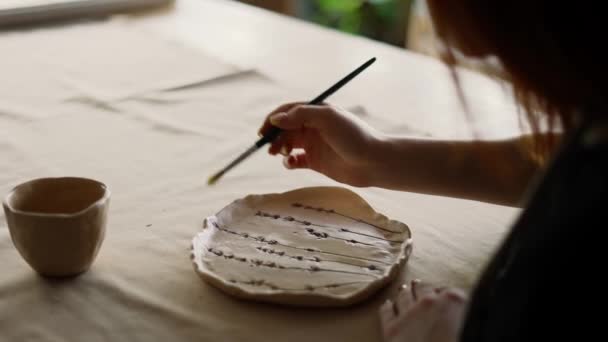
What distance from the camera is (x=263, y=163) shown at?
0.89 meters

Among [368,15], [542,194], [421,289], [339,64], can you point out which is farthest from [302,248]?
[368,15]

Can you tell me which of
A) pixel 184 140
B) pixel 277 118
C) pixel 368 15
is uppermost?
pixel 277 118

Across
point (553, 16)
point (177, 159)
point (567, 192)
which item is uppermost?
point (553, 16)

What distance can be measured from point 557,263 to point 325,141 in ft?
1.23

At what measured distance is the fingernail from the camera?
75 centimetres

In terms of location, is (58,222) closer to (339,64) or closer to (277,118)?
(277,118)

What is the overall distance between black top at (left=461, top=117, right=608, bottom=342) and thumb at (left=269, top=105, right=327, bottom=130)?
0.97 ft

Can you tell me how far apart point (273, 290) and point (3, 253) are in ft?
0.85

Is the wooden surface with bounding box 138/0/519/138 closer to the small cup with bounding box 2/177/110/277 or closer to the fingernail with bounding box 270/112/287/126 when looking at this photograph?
the fingernail with bounding box 270/112/287/126

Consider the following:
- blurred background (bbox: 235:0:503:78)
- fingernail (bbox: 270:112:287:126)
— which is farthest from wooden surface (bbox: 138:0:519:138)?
blurred background (bbox: 235:0:503:78)

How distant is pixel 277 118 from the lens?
0.76 m

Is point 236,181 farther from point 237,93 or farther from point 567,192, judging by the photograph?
point 567,192

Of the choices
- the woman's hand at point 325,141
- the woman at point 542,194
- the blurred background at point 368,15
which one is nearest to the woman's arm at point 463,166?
the woman's hand at point 325,141

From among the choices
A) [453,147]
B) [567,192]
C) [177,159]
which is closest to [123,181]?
[177,159]
